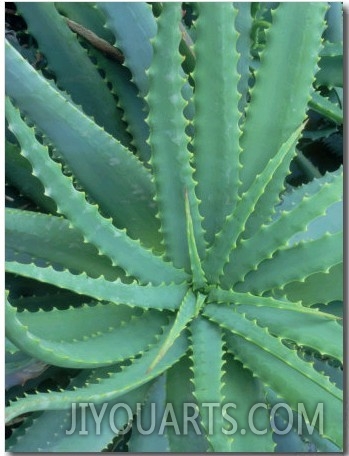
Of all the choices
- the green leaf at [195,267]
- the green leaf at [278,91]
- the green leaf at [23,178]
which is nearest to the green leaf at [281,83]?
the green leaf at [278,91]

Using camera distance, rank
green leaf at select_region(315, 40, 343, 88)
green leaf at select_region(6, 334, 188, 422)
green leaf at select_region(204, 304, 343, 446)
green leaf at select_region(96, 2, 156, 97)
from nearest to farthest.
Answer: green leaf at select_region(6, 334, 188, 422), green leaf at select_region(204, 304, 343, 446), green leaf at select_region(96, 2, 156, 97), green leaf at select_region(315, 40, 343, 88)

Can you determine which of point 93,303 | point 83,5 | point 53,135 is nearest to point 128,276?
point 93,303

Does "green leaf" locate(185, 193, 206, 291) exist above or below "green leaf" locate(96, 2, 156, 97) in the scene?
below

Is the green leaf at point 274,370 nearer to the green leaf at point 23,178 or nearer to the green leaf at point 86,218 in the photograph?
the green leaf at point 86,218

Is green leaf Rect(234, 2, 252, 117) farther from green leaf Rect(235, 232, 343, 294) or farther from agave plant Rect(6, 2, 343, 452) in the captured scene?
green leaf Rect(235, 232, 343, 294)

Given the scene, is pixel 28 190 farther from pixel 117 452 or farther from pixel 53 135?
pixel 117 452

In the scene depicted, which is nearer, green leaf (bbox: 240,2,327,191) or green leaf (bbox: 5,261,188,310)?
green leaf (bbox: 5,261,188,310)

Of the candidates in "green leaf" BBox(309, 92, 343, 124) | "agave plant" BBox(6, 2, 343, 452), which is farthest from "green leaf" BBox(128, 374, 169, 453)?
"green leaf" BBox(309, 92, 343, 124)

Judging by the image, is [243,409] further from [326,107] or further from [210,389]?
[326,107]

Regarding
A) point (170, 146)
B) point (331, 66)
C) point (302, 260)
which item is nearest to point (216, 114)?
point (170, 146)
